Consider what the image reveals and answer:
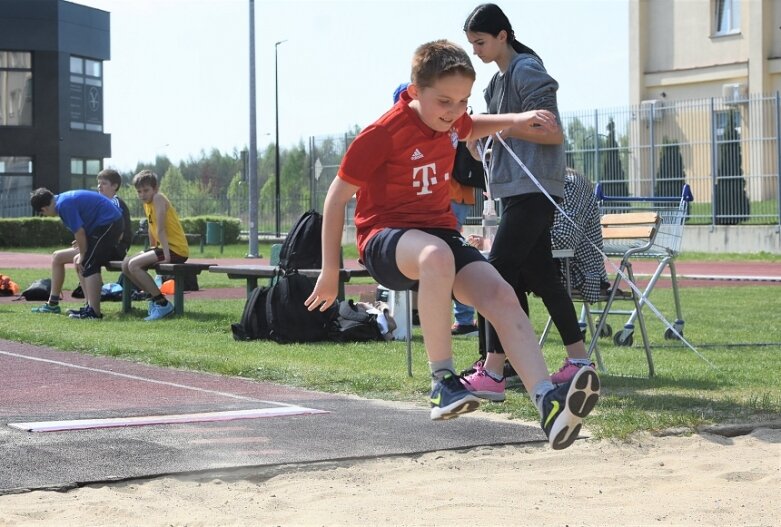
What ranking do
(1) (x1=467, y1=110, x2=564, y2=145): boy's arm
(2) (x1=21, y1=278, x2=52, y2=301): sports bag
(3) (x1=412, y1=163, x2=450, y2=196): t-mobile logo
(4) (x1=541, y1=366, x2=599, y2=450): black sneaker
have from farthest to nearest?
(2) (x1=21, y1=278, x2=52, y2=301): sports bag < (1) (x1=467, y1=110, x2=564, y2=145): boy's arm < (3) (x1=412, y1=163, x2=450, y2=196): t-mobile logo < (4) (x1=541, y1=366, x2=599, y2=450): black sneaker

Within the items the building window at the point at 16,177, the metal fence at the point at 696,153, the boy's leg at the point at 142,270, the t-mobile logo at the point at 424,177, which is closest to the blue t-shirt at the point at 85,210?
the boy's leg at the point at 142,270

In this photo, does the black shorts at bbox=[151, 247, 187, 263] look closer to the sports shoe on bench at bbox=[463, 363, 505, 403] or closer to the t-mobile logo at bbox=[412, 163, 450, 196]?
the sports shoe on bench at bbox=[463, 363, 505, 403]

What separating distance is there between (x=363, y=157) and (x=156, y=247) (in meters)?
9.49

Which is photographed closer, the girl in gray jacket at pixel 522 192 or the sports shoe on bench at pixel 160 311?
the girl in gray jacket at pixel 522 192

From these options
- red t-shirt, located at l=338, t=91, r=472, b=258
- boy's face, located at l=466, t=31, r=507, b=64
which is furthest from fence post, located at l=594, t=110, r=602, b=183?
red t-shirt, located at l=338, t=91, r=472, b=258

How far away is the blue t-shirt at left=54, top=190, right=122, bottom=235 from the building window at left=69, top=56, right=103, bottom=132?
46.6 metres

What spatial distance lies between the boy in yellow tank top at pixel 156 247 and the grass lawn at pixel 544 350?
0.40 meters

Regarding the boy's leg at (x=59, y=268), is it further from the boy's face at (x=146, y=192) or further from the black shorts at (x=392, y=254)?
the black shorts at (x=392, y=254)

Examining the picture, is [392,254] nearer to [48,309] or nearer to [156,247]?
[156,247]

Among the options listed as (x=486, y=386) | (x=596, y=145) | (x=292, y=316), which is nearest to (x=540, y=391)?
(x=486, y=386)

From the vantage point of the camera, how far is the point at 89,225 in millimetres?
14516

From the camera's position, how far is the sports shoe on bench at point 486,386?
22.5ft

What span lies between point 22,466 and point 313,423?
174 cm

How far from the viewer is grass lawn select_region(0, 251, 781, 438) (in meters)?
7.05
